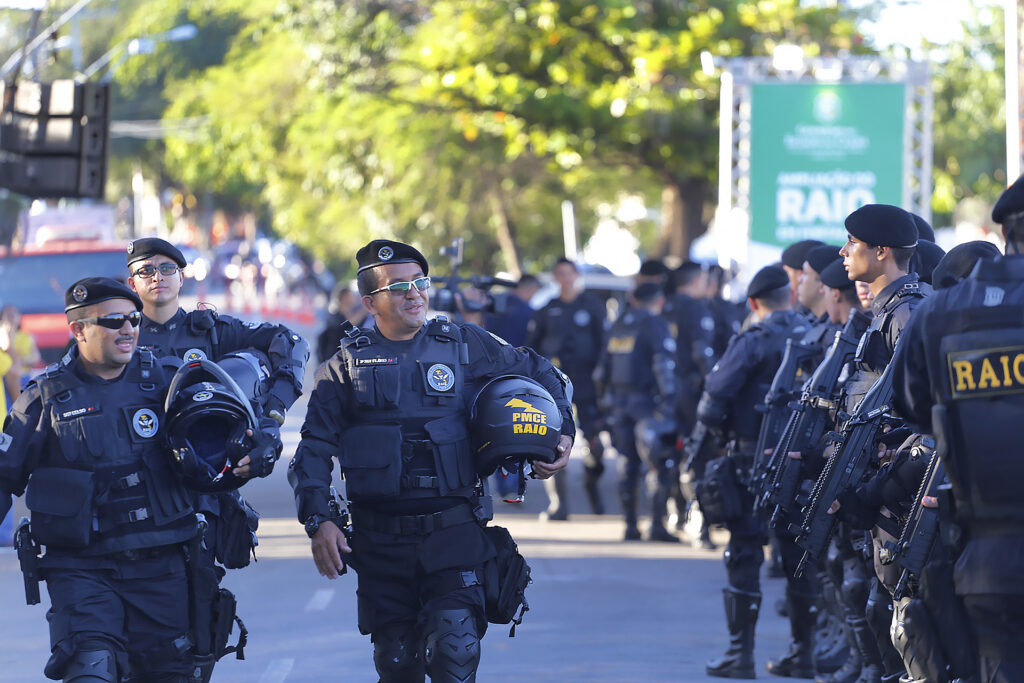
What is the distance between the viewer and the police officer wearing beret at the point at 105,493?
5.54m

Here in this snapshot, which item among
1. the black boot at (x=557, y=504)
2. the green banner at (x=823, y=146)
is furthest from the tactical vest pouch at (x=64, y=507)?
the green banner at (x=823, y=146)

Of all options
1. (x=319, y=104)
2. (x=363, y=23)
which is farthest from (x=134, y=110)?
(x=363, y=23)

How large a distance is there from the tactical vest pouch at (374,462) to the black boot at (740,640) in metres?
2.78

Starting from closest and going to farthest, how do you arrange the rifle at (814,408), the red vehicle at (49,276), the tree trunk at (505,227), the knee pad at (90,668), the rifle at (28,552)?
the knee pad at (90,668), the rifle at (28,552), the rifle at (814,408), the red vehicle at (49,276), the tree trunk at (505,227)

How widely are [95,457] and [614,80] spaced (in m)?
16.2

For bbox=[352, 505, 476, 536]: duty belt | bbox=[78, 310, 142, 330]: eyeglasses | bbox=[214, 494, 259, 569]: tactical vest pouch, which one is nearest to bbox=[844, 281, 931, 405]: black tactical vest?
bbox=[352, 505, 476, 536]: duty belt

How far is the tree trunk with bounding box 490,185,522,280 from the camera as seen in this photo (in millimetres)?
30581

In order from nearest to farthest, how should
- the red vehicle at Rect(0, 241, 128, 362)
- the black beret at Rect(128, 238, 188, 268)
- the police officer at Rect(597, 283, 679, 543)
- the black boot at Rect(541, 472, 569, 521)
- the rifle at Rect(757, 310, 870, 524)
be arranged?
the rifle at Rect(757, 310, 870, 524) < the black beret at Rect(128, 238, 188, 268) < the police officer at Rect(597, 283, 679, 543) < the black boot at Rect(541, 472, 569, 521) < the red vehicle at Rect(0, 241, 128, 362)

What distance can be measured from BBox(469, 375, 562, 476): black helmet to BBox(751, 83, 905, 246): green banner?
35.5ft

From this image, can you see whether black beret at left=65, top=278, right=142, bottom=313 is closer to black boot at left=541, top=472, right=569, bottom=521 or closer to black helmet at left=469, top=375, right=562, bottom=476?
black helmet at left=469, top=375, right=562, bottom=476

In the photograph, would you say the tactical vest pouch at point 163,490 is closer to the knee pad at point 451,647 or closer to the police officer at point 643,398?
the knee pad at point 451,647

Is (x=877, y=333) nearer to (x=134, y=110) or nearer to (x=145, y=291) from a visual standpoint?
(x=145, y=291)

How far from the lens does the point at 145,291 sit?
22.1 feet

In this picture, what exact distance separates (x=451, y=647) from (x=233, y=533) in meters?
1.30
